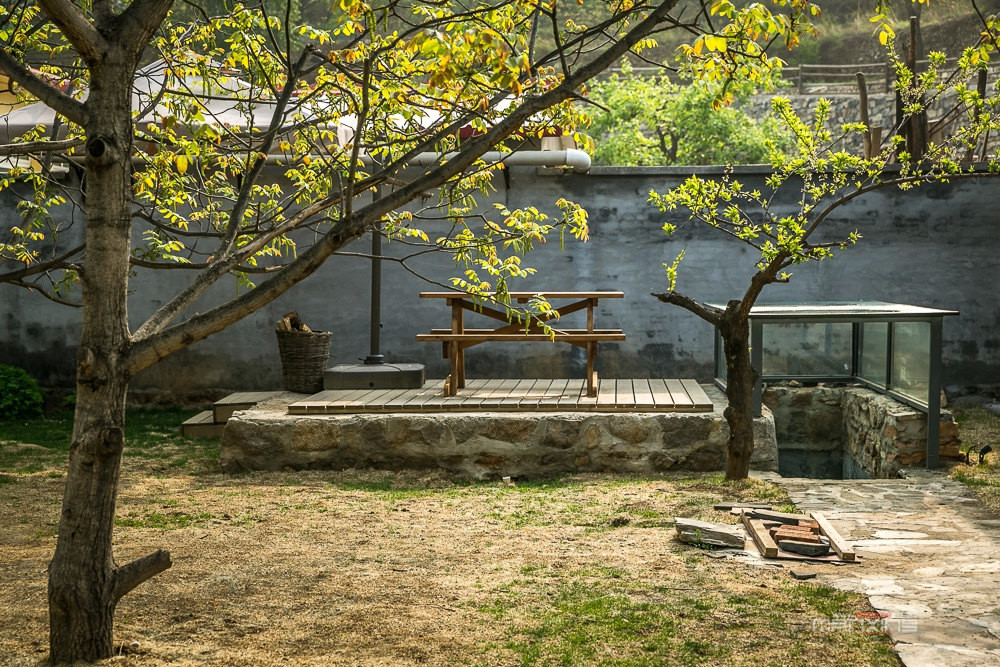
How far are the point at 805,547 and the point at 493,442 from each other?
3.19 metres

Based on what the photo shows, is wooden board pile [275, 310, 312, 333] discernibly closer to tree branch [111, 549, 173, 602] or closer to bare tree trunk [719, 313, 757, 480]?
bare tree trunk [719, 313, 757, 480]

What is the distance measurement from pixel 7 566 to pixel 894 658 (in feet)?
13.9

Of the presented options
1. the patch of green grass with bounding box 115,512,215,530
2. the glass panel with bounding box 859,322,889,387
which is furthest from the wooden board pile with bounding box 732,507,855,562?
the glass panel with bounding box 859,322,889,387

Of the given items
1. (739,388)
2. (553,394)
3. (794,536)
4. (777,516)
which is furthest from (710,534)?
(553,394)

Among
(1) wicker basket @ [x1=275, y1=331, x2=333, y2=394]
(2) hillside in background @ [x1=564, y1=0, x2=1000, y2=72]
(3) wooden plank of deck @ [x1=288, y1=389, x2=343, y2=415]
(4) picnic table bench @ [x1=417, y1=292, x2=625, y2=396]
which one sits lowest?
(3) wooden plank of deck @ [x1=288, y1=389, x2=343, y2=415]

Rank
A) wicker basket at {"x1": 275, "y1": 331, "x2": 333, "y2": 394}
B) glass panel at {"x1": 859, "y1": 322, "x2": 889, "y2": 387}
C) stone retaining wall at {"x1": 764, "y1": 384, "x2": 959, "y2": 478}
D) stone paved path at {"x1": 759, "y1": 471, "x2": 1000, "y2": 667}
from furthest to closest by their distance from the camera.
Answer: wicker basket at {"x1": 275, "y1": 331, "x2": 333, "y2": 394}
glass panel at {"x1": 859, "y1": 322, "x2": 889, "y2": 387}
stone retaining wall at {"x1": 764, "y1": 384, "x2": 959, "y2": 478}
stone paved path at {"x1": 759, "y1": 471, "x2": 1000, "y2": 667}

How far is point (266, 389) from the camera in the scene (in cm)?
1100

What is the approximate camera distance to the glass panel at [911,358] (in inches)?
306

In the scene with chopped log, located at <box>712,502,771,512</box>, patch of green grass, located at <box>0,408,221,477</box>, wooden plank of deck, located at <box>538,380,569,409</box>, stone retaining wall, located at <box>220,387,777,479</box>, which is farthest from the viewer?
patch of green grass, located at <box>0,408,221,477</box>

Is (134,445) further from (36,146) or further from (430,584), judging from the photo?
(430,584)

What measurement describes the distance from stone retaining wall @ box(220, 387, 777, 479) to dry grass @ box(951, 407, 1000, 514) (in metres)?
1.46

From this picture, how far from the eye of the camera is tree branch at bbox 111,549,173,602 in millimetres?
3514

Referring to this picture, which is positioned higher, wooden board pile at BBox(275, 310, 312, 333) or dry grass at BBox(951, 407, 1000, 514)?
wooden board pile at BBox(275, 310, 312, 333)

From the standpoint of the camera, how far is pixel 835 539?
5184 mm
